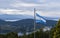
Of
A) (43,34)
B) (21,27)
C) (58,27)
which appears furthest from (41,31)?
(58,27)

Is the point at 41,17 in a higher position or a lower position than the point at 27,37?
higher

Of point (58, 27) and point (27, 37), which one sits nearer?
point (58, 27)

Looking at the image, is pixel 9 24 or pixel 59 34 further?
pixel 9 24

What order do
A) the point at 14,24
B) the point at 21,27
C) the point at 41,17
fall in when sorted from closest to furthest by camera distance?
the point at 41,17 < the point at 14,24 < the point at 21,27

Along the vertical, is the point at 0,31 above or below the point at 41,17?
below

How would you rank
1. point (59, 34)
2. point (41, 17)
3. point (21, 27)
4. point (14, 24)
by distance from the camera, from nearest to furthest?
point (41, 17) → point (59, 34) → point (14, 24) → point (21, 27)

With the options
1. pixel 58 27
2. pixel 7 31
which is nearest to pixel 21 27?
pixel 7 31

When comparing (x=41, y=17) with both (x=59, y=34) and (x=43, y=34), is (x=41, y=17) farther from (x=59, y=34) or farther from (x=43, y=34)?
(x=43, y=34)

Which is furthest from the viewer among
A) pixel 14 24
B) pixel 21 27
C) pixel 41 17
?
pixel 21 27

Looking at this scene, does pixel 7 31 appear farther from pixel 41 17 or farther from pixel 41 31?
pixel 41 17
